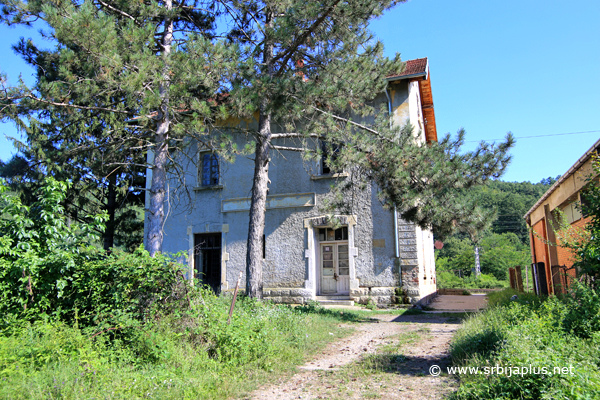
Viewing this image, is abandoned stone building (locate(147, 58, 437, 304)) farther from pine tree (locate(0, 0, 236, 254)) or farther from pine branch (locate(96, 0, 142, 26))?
pine branch (locate(96, 0, 142, 26))

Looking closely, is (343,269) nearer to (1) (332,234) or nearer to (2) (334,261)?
(2) (334,261)

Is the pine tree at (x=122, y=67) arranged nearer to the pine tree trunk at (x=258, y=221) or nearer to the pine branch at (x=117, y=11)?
the pine branch at (x=117, y=11)

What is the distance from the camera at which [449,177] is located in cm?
926

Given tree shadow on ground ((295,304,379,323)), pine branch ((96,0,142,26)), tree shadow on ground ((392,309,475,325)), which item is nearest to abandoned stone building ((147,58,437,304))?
tree shadow on ground ((392,309,475,325))

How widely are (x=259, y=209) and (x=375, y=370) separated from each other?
18.7 ft

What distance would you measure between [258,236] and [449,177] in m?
4.80

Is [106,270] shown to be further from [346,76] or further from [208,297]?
[346,76]

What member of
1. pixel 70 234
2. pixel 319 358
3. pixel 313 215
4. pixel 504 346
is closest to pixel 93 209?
pixel 313 215

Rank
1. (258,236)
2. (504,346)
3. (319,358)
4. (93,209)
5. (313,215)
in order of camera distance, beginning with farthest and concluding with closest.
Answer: (93,209)
(313,215)
(258,236)
(319,358)
(504,346)

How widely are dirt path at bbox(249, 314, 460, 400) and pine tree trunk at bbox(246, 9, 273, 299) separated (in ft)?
9.39

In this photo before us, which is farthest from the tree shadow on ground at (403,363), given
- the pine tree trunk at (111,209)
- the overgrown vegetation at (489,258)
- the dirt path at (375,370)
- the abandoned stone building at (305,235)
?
the pine tree trunk at (111,209)

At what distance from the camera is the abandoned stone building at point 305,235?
13.0 meters

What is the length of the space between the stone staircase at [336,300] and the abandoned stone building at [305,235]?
64 millimetres

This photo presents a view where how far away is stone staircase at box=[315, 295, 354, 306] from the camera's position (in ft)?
42.9
